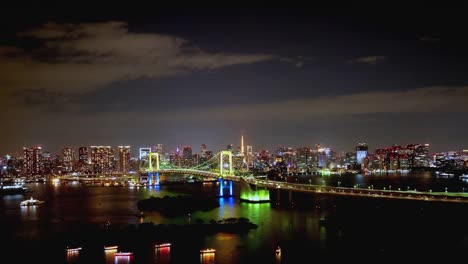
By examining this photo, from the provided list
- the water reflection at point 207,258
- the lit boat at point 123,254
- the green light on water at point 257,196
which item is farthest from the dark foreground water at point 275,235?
the green light on water at point 257,196

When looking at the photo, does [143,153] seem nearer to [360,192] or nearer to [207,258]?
[360,192]

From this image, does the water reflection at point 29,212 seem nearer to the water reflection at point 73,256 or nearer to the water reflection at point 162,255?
the water reflection at point 73,256

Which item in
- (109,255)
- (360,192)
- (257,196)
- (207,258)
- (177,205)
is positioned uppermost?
(360,192)

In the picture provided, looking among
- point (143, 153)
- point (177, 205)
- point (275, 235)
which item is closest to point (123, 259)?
point (275, 235)

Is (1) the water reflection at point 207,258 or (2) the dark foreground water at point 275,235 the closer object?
(1) the water reflection at point 207,258

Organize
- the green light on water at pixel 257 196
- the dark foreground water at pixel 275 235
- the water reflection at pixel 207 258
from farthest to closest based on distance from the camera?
the green light on water at pixel 257 196 < the dark foreground water at pixel 275 235 < the water reflection at pixel 207 258

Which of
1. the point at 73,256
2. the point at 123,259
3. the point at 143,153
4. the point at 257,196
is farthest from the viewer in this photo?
the point at 143,153
